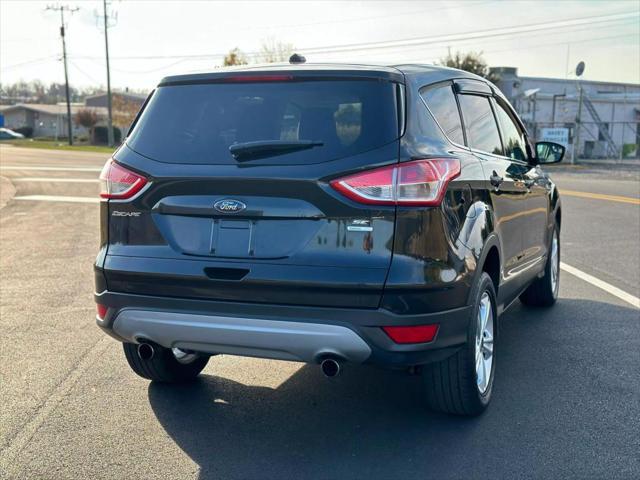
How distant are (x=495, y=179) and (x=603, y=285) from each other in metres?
4.08

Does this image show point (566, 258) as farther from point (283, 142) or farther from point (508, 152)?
point (283, 142)

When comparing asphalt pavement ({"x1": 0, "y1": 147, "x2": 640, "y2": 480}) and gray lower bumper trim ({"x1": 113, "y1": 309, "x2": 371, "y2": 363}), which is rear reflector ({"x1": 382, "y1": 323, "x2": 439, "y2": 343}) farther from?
asphalt pavement ({"x1": 0, "y1": 147, "x2": 640, "y2": 480})

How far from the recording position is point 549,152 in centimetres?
680

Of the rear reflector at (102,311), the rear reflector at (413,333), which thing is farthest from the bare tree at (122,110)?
the rear reflector at (413,333)

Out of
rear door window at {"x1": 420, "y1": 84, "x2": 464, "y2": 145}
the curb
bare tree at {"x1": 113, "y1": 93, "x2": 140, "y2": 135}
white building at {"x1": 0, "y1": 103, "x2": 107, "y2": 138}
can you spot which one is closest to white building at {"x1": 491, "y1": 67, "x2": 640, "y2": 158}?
the curb

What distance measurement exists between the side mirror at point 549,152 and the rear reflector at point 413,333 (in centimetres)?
346

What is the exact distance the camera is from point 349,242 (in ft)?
11.9

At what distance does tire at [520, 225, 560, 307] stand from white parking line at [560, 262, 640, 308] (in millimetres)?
758

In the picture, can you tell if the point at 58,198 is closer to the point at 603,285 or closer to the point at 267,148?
the point at 603,285

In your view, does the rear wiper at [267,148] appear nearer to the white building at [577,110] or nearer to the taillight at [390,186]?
the taillight at [390,186]

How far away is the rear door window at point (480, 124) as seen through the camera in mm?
4840

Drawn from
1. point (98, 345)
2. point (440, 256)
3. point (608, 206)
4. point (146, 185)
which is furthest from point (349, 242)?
point (608, 206)

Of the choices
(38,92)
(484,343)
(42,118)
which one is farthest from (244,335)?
(38,92)

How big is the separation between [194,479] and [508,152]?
3373 millimetres
